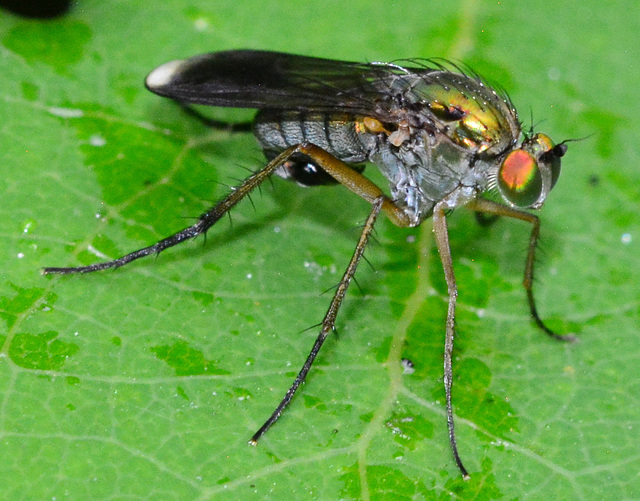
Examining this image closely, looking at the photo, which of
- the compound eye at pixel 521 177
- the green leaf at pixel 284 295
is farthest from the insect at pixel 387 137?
the green leaf at pixel 284 295

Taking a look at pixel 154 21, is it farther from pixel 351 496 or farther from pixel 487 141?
pixel 351 496

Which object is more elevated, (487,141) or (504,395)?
(487,141)

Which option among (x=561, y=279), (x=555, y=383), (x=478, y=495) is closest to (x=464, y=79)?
(x=561, y=279)

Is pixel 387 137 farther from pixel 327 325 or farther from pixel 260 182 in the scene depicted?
pixel 327 325

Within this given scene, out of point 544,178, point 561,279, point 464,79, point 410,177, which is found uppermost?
point 464,79

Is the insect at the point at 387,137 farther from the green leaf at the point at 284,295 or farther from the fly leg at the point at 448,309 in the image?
the green leaf at the point at 284,295

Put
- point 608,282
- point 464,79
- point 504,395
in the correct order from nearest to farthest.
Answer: point 504,395, point 464,79, point 608,282

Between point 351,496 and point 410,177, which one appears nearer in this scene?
point 351,496
